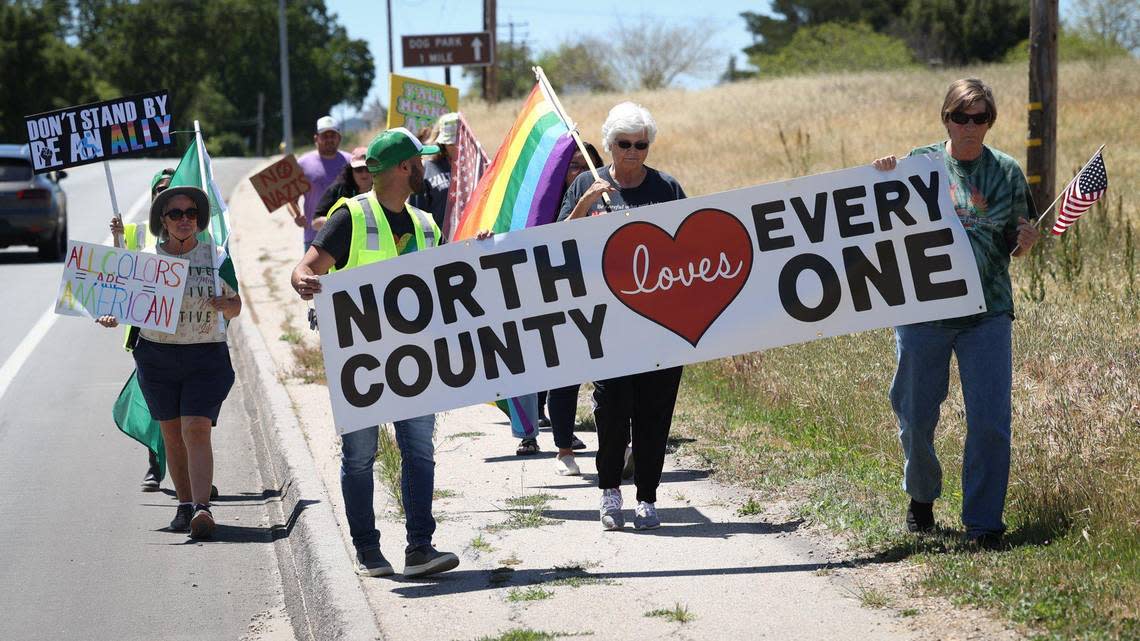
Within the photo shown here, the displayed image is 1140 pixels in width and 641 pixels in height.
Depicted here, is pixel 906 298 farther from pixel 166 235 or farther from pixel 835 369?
pixel 166 235

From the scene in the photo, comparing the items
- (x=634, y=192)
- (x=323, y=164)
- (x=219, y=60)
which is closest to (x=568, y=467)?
(x=634, y=192)

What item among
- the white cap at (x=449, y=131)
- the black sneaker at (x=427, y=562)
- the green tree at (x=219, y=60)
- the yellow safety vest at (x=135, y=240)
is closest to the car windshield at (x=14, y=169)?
the white cap at (x=449, y=131)

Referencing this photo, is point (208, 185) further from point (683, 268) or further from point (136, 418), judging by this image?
point (683, 268)

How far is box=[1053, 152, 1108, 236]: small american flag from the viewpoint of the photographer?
5980 mm

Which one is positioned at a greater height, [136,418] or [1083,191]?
[1083,191]

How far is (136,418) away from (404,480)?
265cm

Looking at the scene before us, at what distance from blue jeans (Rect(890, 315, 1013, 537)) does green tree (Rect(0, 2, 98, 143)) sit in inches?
2966

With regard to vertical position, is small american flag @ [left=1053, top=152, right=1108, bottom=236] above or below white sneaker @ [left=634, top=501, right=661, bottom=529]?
above

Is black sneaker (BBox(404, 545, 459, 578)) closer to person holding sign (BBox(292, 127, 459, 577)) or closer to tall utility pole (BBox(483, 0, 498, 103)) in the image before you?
person holding sign (BBox(292, 127, 459, 577))

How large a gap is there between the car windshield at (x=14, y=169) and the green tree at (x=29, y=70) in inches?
2210

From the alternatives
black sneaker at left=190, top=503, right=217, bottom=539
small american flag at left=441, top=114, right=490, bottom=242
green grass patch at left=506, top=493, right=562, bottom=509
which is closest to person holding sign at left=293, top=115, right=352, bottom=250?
small american flag at left=441, top=114, right=490, bottom=242

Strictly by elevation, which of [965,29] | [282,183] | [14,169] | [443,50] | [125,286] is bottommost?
[125,286]

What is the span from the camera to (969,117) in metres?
5.55

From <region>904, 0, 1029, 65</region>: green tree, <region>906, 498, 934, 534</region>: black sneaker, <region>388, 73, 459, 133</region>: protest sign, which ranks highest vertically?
<region>904, 0, 1029, 65</region>: green tree
